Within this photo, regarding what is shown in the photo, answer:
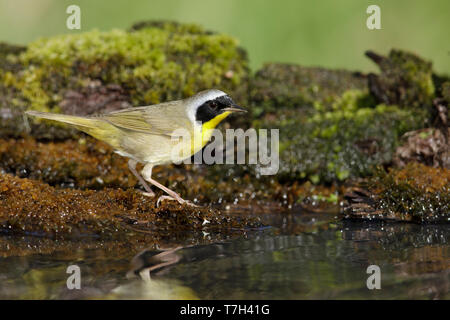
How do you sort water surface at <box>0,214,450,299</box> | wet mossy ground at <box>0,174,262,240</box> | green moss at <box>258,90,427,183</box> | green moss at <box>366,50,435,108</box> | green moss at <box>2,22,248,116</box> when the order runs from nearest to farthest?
water surface at <box>0,214,450,299</box> < wet mossy ground at <box>0,174,262,240</box> < green moss at <box>258,90,427,183</box> < green moss at <box>2,22,248,116</box> < green moss at <box>366,50,435,108</box>

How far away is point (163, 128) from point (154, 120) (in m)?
0.16

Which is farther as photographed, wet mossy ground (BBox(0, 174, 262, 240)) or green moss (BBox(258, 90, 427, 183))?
green moss (BBox(258, 90, 427, 183))

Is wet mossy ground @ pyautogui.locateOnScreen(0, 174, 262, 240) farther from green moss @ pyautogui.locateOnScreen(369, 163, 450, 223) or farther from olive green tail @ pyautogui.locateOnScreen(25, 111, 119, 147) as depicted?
green moss @ pyautogui.locateOnScreen(369, 163, 450, 223)

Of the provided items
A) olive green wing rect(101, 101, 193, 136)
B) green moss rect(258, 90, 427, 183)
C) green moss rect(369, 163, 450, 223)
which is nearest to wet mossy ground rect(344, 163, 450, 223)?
green moss rect(369, 163, 450, 223)

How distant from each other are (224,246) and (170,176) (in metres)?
2.34

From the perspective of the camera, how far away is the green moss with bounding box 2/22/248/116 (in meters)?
7.33

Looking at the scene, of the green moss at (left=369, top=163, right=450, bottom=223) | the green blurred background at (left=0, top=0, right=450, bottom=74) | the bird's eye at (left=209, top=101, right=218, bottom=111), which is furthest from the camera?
the green blurred background at (left=0, top=0, right=450, bottom=74)

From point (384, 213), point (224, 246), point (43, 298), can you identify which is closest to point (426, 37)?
point (384, 213)

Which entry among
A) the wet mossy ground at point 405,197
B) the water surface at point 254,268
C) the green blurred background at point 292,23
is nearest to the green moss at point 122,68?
the wet mossy ground at point 405,197

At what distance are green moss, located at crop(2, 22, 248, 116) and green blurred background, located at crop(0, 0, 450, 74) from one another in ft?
11.0

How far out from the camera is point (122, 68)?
7332 mm

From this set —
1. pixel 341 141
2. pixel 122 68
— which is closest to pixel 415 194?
pixel 341 141

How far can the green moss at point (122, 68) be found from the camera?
24.1 ft

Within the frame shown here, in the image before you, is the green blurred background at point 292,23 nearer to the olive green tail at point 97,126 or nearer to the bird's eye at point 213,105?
the bird's eye at point 213,105
